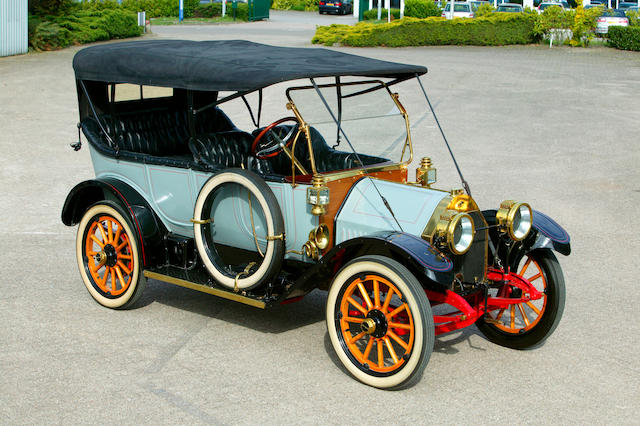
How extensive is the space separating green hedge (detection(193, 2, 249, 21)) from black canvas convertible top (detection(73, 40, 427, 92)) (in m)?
37.1

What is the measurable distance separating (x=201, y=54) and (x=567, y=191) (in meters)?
6.06

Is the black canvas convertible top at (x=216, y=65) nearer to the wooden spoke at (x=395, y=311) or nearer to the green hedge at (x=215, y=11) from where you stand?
the wooden spoke at (x=395, y=311)

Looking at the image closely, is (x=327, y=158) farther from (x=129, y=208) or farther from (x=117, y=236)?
(x=117, y=236)

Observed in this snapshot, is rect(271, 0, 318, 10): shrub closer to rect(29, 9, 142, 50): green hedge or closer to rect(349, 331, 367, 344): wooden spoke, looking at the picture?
rect(29, 9, 142, 50): green hedge

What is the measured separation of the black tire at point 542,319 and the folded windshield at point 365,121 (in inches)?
55.1

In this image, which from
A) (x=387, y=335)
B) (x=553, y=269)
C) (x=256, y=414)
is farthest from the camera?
(x=553, y=269)

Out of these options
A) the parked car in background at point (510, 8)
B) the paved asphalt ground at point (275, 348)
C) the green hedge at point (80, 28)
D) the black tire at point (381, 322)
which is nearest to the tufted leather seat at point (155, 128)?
the paved asphalt ground at point (275, 348)

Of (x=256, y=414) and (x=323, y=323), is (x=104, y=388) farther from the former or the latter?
(x=323, y=323)

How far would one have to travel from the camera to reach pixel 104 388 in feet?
16.4

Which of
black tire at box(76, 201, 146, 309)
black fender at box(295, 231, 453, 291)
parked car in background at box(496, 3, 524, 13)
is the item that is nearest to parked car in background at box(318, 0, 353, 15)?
parked car in background at box(496, 3, 524, 13)

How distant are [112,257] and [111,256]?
0.01 meters

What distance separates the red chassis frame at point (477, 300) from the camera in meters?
5.07

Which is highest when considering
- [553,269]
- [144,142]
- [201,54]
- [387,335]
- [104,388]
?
[201,54]

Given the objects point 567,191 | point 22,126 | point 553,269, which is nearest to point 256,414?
point 553,269
